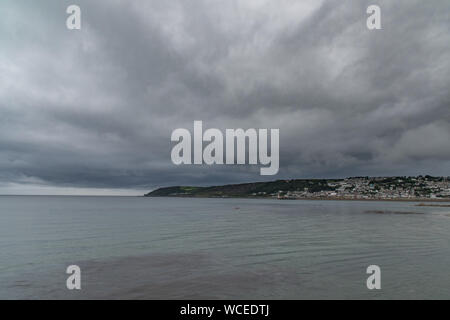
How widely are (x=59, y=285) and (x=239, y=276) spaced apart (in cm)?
1251

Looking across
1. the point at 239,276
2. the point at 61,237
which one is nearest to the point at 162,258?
the point at 239,276

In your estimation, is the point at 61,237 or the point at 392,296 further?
the point at 61,237

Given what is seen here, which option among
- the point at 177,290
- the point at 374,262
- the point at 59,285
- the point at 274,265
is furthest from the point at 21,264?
the point at 374,262

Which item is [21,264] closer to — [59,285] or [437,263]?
[59,285]

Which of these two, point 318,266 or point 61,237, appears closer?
point 318,266

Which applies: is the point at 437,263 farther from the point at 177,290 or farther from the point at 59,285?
the point at 59,285
